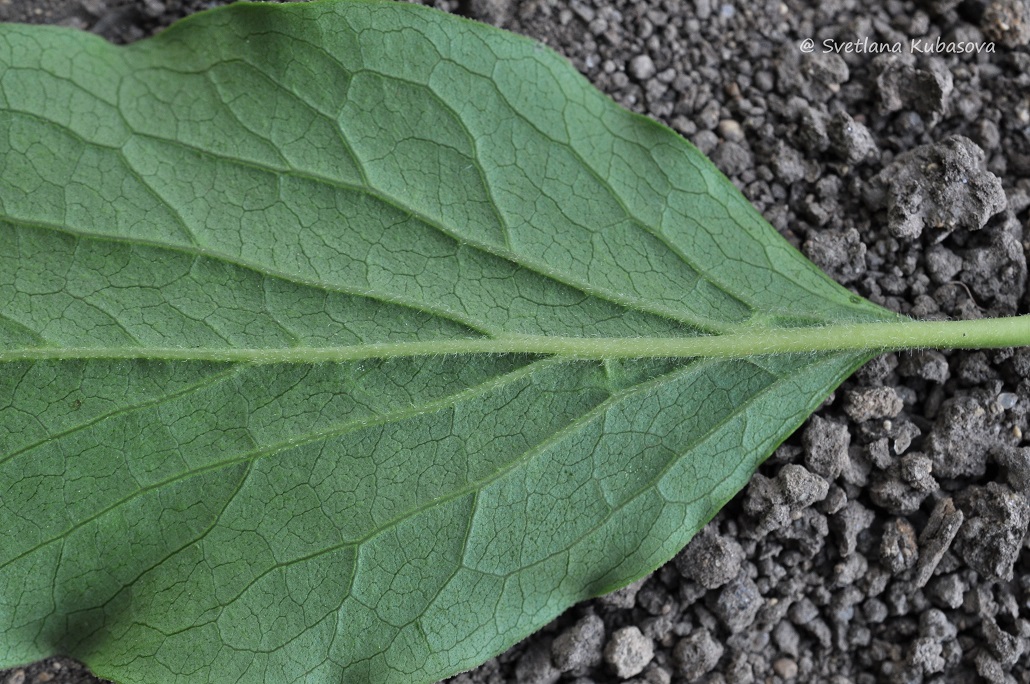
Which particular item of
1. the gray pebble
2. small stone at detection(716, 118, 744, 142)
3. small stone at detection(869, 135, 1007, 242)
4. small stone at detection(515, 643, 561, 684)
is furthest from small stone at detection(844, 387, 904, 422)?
small stone at detection(515, 643, 561, 684)

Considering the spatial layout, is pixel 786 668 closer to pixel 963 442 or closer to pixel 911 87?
pixel 963 442

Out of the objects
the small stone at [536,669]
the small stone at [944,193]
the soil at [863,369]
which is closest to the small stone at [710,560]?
the soil at [863,369]

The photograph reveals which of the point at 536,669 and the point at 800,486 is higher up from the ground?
the point at 800,486

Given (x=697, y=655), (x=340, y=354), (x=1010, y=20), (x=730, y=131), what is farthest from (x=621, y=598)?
(x=1010, y=20)

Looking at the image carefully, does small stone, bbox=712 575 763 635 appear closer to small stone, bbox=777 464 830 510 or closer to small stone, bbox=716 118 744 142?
small stone, bbox=777 464 830 510

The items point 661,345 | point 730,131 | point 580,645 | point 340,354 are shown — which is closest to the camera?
point 340,354

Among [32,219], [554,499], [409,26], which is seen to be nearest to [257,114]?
[409,26]

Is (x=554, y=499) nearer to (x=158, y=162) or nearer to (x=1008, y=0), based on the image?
(x=158, y=162)
